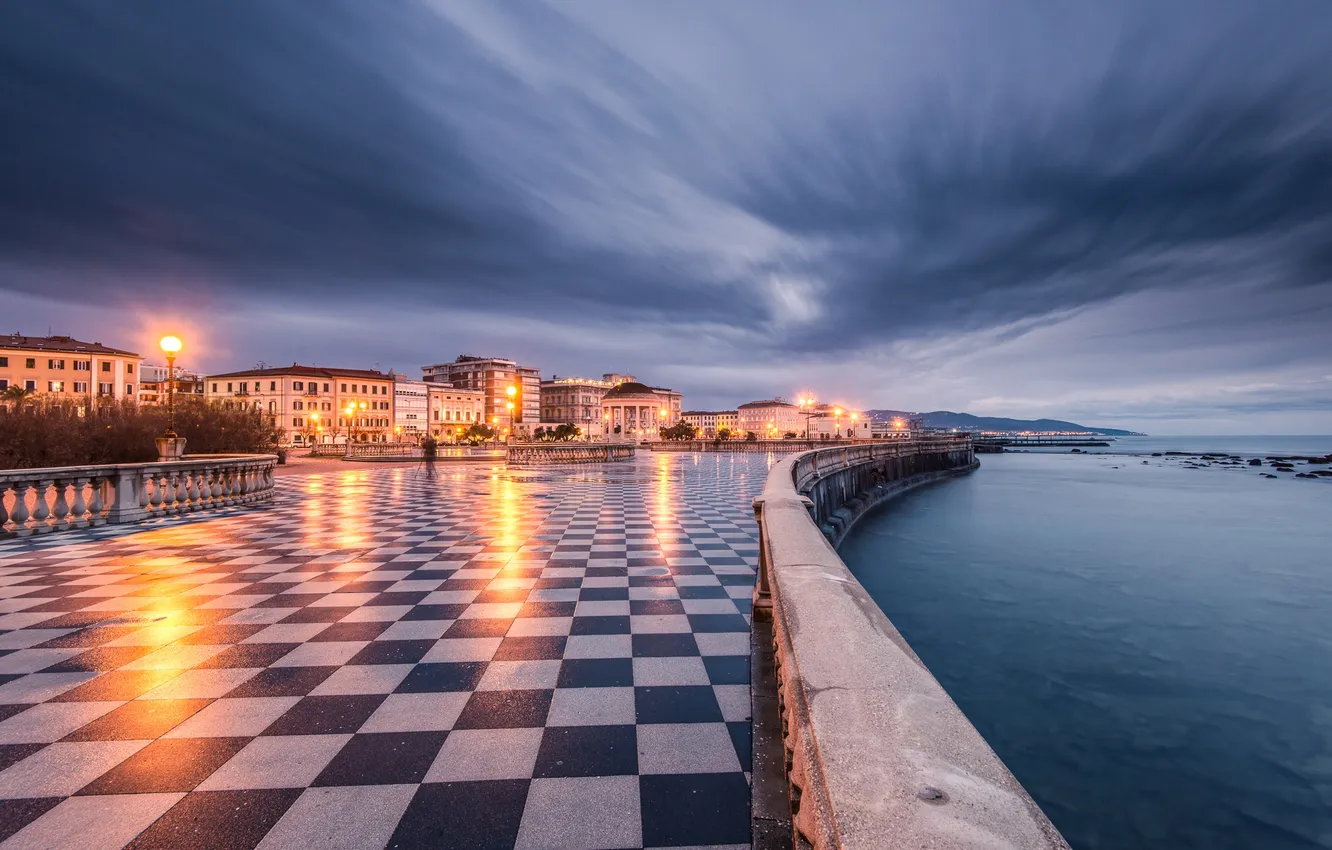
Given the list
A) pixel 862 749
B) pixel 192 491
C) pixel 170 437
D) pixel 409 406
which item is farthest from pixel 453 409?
pixel 862 749

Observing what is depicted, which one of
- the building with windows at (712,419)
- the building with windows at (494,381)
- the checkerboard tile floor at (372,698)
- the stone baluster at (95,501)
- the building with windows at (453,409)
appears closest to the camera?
the checkerboard tile floor at (372,698)

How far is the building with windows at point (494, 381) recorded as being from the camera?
115 metres

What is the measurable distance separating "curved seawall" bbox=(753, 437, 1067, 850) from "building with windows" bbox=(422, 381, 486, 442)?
4094 inches

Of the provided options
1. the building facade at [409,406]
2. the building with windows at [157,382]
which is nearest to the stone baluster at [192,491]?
the building with windows at [157,382]

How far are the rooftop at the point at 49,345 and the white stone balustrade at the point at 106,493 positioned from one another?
6966 centimetres

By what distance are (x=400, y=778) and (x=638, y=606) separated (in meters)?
2.96

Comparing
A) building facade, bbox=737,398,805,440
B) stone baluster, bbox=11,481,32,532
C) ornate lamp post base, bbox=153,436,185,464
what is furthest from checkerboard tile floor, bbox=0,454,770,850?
building facade, bbox=737,398,805,440

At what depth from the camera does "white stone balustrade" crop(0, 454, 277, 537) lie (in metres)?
8.87

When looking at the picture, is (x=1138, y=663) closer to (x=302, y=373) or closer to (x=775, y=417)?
(x=302, y=373)

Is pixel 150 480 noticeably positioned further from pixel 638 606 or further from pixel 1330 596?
pixel 1330 596

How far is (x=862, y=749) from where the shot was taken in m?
1.36

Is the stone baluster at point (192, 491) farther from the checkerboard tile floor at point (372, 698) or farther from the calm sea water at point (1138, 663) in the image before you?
the calm sea water at point (1138, 663)

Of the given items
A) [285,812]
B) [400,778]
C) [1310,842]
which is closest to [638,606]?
[400,778]

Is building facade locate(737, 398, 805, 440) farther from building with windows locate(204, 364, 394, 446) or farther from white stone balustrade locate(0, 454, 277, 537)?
white stone balustrade locate(0, 454, 277, 537)
